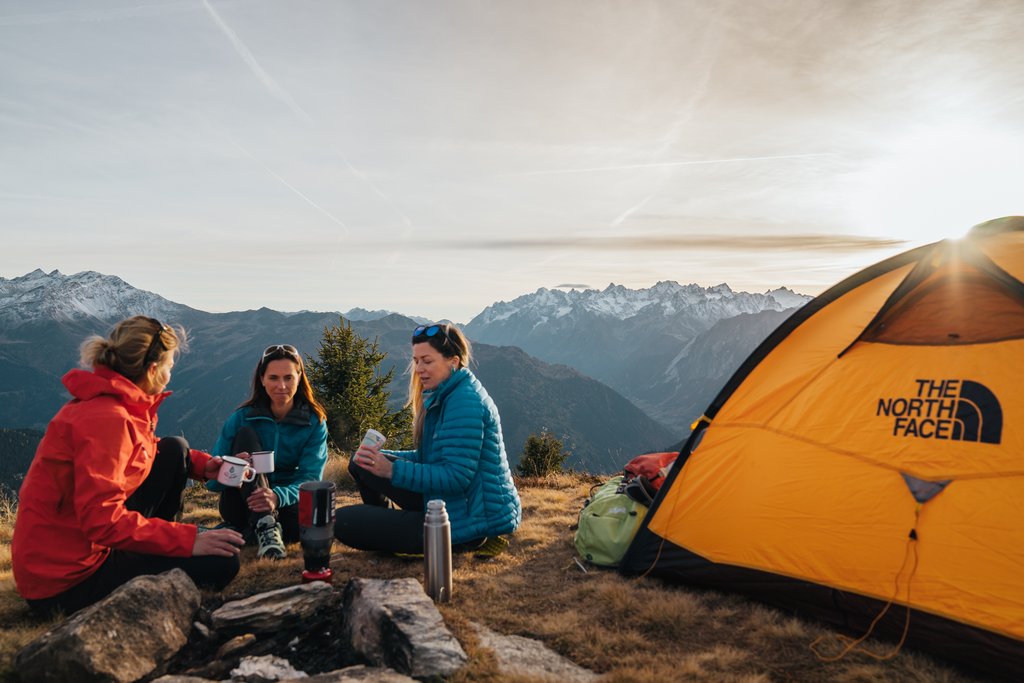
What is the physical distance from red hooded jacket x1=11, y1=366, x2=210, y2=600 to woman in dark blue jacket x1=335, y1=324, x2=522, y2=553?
1.93 m

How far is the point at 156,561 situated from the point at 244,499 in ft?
5.46

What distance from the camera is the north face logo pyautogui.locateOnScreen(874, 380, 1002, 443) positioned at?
490 centimetres

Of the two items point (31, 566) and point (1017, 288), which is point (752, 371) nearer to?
point (1017, 288)

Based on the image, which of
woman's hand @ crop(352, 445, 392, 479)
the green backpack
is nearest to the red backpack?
the green backpack

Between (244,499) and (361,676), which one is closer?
(361,676)

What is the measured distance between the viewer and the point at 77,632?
12.2 ft

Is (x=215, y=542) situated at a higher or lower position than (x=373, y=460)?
lower

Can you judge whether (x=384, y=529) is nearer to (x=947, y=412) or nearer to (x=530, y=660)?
(x=530, y=660)

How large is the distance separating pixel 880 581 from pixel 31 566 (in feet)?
22.4

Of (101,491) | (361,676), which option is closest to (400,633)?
(361,676)

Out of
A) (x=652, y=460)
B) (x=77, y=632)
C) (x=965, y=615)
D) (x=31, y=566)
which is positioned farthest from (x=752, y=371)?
(x=31, y=566)

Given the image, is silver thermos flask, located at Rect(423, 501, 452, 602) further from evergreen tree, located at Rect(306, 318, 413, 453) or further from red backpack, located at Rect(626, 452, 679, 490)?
evergreen tree, located at Rect(306, 318, 413, 453)

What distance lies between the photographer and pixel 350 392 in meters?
27.2

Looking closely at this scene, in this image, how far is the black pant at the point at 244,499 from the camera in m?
6.21
